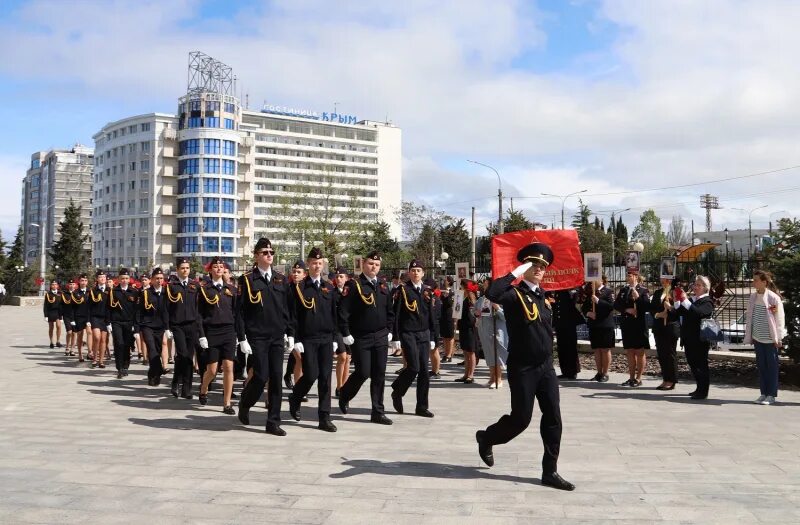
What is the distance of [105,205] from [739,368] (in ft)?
373

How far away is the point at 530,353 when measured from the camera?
627 centimetres

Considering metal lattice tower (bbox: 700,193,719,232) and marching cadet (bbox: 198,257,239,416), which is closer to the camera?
marching cadet (bbox: 198,257,239,416)

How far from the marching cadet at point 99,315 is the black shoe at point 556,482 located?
39.3ft

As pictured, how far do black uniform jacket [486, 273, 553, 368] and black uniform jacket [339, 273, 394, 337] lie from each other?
3132 mm

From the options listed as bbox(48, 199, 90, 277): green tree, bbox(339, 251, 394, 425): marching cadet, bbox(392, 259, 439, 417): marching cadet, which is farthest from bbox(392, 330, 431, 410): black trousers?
bbox(48, 199, 90, 277): green tree

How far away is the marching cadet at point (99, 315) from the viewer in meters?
15.5

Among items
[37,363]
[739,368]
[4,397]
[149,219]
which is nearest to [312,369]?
[4,397]

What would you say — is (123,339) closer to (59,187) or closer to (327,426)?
(327,426)

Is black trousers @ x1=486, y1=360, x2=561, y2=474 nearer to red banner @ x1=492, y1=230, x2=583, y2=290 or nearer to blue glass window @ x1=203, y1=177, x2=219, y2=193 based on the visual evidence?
red banner @ x1=492, y1=230, x2=583, y2=290

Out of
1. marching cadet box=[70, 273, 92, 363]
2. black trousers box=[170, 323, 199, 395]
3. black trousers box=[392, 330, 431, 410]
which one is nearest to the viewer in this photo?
black trousers box=[392, 330, 431, 410]

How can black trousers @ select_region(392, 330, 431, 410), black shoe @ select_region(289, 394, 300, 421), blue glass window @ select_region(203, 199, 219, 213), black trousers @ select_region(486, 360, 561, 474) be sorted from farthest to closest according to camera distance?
blue glass window @ select_region(203, 199, 219, 213)
black trousers @ select_region(392, 330, 431, 410)
black shoe @ select_region(289, 394, 300, 421)
black trousers @ select_region(486, 360, 561, 474)

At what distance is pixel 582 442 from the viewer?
785 cm

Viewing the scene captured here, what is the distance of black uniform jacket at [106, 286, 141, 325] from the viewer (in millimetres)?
14469

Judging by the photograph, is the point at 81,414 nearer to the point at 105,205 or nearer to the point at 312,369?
the point at 312,369
